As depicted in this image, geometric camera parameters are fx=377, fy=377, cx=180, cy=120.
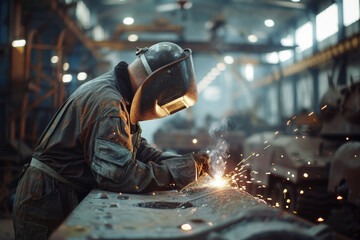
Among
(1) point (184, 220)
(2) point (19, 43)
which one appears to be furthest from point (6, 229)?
(1) point (184, 220)

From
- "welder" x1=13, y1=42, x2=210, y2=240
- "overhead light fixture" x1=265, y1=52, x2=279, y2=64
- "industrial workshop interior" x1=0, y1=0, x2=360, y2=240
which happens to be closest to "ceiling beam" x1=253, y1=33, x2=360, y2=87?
"industrial workshop interior" x1=0, y1=0, x2=360, y2=240

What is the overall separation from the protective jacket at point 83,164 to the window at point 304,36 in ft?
55.5

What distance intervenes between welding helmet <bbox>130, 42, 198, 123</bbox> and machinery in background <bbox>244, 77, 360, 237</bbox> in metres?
2.33

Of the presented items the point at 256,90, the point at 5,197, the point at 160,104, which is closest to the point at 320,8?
the point at 256,90

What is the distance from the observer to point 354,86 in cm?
516

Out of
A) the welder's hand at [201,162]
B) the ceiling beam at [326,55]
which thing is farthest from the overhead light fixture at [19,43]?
the ceiling beam at [326,55]

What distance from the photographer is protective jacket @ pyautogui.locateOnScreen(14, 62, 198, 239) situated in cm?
208

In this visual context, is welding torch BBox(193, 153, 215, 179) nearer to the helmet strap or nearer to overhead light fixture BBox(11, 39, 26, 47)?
the helmet strap

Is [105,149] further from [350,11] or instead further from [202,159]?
[350,11]

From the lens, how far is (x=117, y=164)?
6.64 ft

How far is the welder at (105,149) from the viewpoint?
206 cm

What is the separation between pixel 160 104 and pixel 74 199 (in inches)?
32.1

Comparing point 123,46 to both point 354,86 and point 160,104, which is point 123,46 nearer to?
point 354,86

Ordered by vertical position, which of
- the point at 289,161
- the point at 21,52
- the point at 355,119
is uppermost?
the point at 21,52
